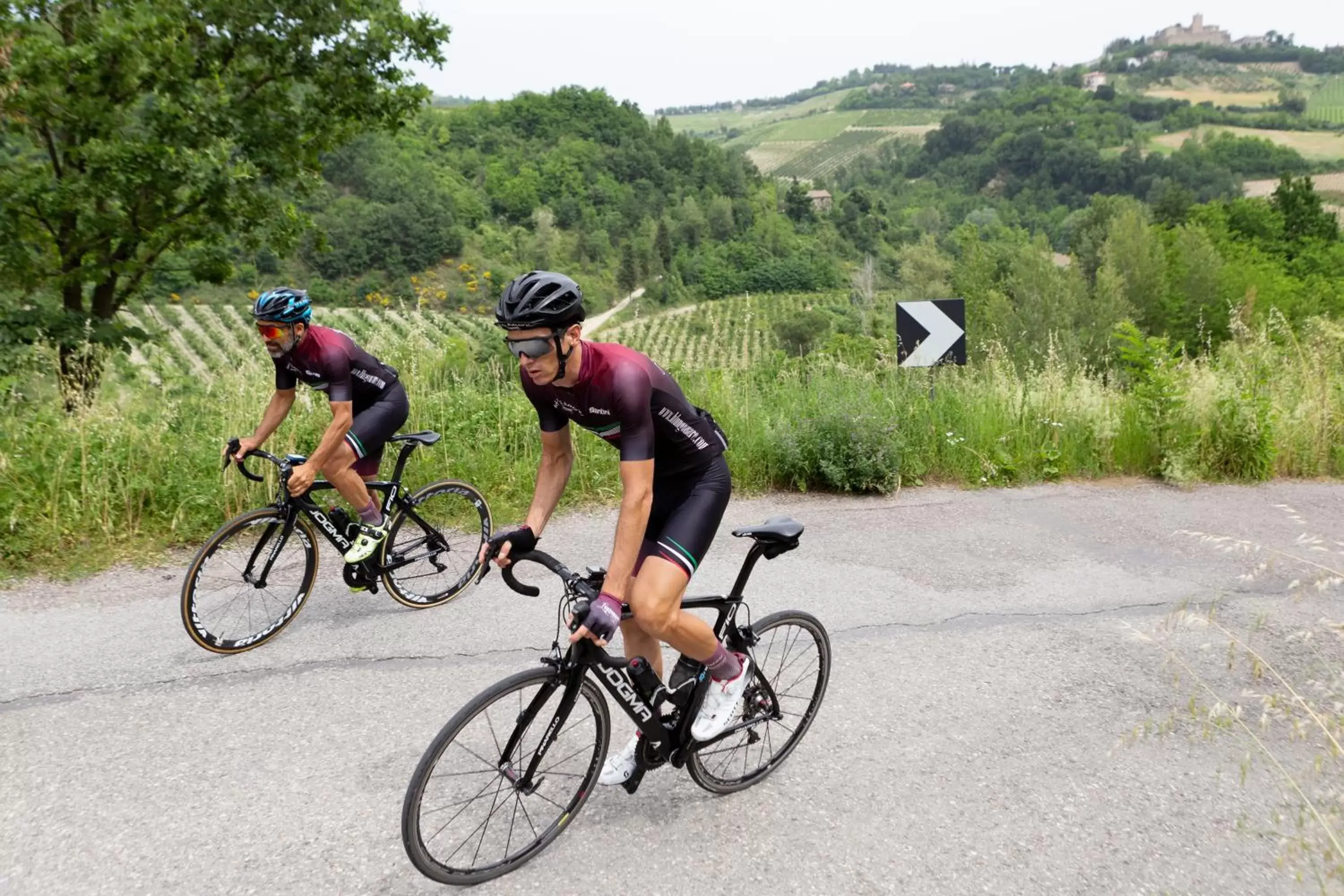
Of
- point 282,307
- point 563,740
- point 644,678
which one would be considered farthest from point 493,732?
point 282,307

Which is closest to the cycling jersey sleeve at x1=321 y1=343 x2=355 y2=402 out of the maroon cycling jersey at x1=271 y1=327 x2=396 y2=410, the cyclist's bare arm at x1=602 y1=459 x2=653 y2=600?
the maroon cycling jersey at x1=271 y1=327 x2=396 y2=410

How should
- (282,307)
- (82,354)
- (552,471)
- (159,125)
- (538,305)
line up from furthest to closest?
(159,125) < (82,354) < (282,307) < (552,471) < (538,305)

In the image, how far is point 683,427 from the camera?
326cm

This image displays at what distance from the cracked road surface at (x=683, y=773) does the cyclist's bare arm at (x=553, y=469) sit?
47.1 inches

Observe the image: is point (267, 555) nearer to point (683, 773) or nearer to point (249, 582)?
point (249, 582)

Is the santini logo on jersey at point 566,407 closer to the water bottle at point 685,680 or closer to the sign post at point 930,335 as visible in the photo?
the water bottle at point 685,680

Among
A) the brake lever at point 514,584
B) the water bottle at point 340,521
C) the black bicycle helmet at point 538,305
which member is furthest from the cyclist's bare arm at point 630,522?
the water bottle at point 340,521

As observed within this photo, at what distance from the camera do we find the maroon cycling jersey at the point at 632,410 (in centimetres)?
299

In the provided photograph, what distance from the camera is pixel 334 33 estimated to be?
12.3 m

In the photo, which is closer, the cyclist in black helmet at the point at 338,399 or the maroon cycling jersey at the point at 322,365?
the cyclist in black helmet at the point at 338,399

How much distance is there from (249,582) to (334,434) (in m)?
0.99

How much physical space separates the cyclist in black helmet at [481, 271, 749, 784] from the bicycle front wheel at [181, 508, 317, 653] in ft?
7.58

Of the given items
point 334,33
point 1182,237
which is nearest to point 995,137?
point 1182,237

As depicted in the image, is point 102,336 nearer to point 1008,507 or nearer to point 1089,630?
point 1008,507
